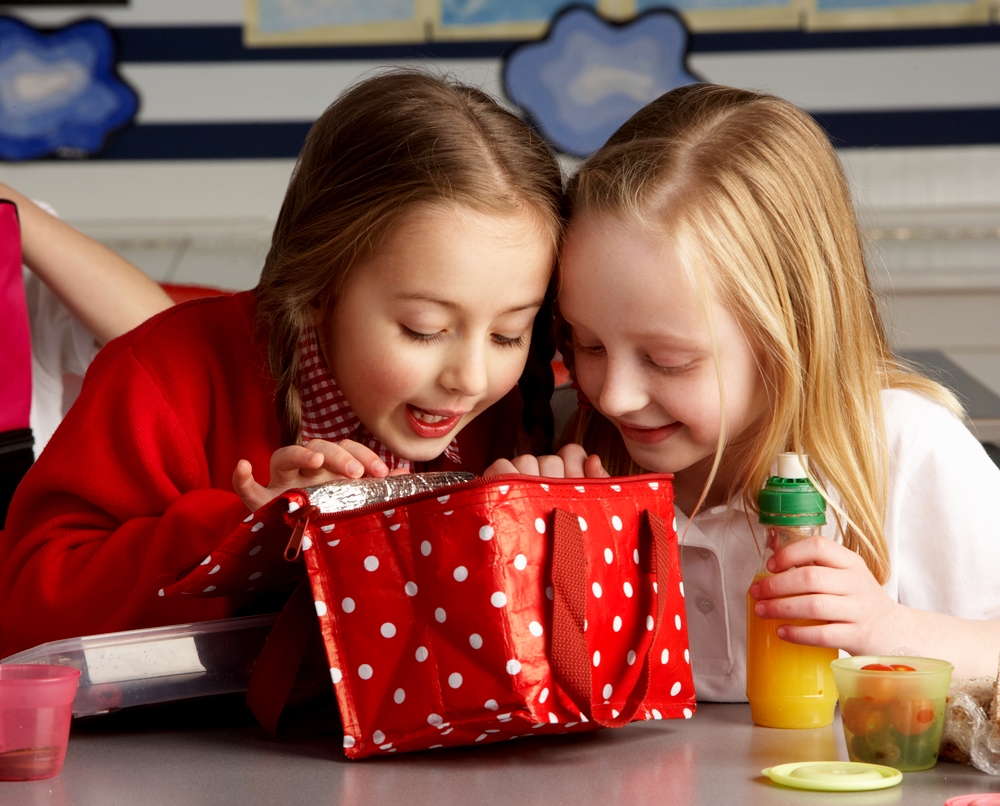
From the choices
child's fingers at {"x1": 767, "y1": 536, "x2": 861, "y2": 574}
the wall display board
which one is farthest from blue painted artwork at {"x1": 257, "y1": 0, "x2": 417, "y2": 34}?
child's fingers at {"x1": 767, "y1": 536, "x2": 861, "y2": 574}

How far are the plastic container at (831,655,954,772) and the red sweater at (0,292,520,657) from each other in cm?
49

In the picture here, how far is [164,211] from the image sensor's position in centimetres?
271

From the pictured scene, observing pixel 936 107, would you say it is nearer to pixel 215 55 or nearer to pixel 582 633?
pixel 215 55

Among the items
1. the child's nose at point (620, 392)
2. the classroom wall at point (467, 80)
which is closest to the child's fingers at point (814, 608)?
the child's nose at point (620, 392)

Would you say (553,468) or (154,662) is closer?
(154,662)

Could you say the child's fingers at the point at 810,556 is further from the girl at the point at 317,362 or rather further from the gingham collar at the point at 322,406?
the gingham collar at the point at 322,406

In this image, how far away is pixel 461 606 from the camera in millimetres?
778

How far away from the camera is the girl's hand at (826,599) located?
896 millimetres

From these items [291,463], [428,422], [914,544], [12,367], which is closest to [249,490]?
[291,463]

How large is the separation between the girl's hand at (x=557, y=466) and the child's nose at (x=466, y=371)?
8 centimetres

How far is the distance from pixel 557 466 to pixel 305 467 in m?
0.23

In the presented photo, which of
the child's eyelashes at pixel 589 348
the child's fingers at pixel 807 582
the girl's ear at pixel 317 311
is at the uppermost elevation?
the girl's ear at pixel 317 311

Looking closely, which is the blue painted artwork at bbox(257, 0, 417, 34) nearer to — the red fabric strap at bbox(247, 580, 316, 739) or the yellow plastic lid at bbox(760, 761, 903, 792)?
the red fabric strap at bbox(247, 580, 316, 739)

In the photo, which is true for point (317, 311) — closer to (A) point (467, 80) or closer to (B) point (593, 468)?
(B) point (593, 468)
